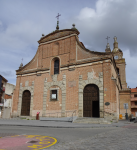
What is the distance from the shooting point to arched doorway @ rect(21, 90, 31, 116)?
2264 cm

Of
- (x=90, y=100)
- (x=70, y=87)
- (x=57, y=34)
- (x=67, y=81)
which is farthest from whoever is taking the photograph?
(x=57, y=34)

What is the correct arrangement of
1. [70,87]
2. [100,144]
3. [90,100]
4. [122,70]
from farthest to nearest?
[122,70]
[70,87]
[90,100]
[100,144]

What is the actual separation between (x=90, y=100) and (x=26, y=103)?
1039 cm

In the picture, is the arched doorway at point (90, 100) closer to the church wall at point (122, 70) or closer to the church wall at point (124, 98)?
the church wall at point (124, 98)

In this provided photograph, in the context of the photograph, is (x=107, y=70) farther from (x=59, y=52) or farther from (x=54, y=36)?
(x=54, y=36)

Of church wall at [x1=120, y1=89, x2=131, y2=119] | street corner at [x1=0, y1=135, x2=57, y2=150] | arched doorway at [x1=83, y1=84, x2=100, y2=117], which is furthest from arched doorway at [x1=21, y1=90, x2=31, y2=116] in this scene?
street corner at [x1=0, y1=135, x2=57, y2=150]

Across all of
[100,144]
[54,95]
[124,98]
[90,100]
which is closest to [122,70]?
[124,98]

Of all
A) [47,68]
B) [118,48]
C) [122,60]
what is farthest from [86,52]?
[118,48]

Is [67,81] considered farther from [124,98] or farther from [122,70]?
[122,70]

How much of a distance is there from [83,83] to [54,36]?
9.20 m

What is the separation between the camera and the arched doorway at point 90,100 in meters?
17.8

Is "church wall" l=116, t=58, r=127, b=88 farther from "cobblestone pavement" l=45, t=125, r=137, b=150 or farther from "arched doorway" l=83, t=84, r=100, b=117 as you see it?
"cobblestone pavement" l=45, t=125, r=137, b=150

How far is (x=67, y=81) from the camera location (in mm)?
20078

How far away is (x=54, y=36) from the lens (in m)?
23.3
